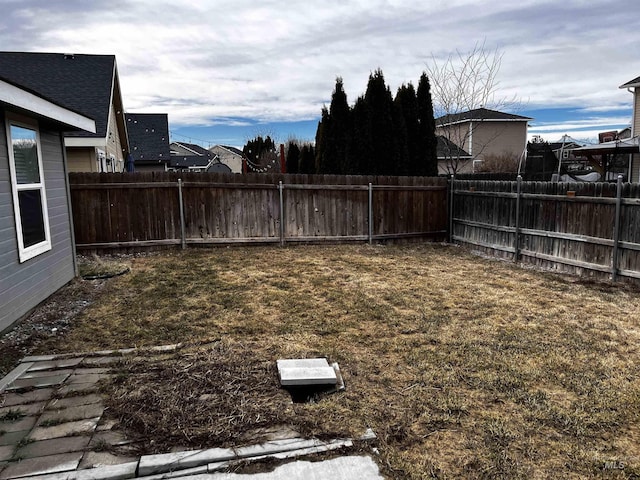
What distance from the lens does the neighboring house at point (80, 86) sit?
11445 mm

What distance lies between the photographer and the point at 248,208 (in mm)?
9539

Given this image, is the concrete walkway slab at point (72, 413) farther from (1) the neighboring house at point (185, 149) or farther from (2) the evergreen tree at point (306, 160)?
(1) the neighboring house at point (185, 149)

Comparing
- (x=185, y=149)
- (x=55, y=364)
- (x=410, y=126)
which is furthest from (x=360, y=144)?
(x=185, y=149)

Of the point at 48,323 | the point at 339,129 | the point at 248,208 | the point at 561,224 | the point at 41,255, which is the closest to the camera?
the point at 48,323

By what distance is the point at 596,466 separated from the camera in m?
2.25

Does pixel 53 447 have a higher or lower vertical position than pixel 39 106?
lower

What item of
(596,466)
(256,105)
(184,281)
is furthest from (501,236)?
(256,105)

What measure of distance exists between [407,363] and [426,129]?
11.8m

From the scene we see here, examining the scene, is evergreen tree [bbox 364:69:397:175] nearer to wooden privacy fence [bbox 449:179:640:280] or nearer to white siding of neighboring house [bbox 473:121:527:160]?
wooden privacy fence [bbox 449:179:640:280]

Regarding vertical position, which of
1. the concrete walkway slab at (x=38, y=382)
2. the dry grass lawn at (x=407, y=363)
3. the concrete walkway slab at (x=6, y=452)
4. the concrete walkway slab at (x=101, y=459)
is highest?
the concrete walkway slab at (x=6, y=452)

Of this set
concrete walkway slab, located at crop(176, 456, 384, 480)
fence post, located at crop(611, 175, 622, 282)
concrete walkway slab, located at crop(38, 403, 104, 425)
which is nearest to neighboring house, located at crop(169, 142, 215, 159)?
fence post, located at crop(611, 175, 622, 282)

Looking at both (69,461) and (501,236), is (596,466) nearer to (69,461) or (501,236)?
(69,461)

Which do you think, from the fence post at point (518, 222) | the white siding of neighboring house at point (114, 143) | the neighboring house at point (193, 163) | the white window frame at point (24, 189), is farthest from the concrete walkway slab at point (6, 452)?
the neighboring house at point (193, 163)

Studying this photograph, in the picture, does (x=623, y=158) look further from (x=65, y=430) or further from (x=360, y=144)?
(x=65, y=430)
